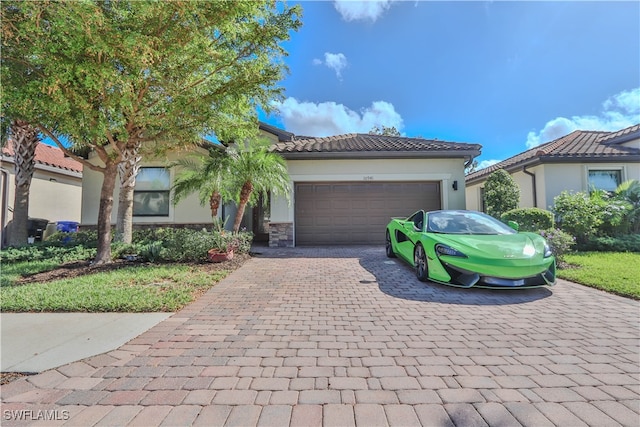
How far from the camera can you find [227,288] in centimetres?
516

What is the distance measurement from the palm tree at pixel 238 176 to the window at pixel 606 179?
11583 millimetres

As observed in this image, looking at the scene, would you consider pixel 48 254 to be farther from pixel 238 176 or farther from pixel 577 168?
pixel 577 168

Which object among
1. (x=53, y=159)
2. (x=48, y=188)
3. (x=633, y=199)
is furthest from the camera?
(x=53, y=159)

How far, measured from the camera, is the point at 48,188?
13367mm

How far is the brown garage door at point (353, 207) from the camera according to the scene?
10.8 m

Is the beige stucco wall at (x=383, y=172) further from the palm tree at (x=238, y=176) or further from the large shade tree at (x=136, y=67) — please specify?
the large shade tree at (x=136, y=67)

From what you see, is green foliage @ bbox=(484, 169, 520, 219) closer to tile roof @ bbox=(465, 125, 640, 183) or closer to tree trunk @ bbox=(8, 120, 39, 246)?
tile roof @ bbox=(465, 125, 640, 183)

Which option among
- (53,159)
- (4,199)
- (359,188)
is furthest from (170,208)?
(53,159)

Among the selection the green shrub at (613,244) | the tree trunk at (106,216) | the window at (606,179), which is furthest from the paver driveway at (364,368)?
the window at (606,179)

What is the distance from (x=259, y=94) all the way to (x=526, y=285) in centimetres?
667

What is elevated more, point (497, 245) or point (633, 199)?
point (633, 199)

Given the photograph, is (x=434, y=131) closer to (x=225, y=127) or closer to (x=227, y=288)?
(x=225, y=127)

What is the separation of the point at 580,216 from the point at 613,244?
44.7 inches

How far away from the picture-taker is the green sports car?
4566 mm
